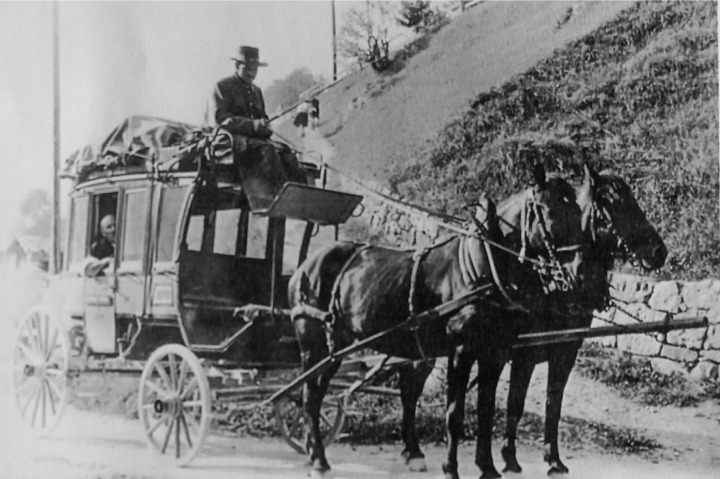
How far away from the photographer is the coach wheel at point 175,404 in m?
3.25

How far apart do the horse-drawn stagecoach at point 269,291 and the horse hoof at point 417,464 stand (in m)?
0.02

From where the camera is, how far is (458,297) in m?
3.02

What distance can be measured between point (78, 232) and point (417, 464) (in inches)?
72.2

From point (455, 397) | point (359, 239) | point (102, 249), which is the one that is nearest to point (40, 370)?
point (102, 249)

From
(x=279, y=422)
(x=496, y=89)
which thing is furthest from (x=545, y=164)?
(x=279, y=422)

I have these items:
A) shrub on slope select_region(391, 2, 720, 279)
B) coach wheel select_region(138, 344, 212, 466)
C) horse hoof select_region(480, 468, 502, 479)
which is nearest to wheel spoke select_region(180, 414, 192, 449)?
coach wheel select_region(138, 344, 212, 466)

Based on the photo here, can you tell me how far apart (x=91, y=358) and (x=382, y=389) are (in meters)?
1.36

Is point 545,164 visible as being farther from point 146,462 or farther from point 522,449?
point 146,462

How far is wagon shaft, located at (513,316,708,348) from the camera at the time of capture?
2.90 m

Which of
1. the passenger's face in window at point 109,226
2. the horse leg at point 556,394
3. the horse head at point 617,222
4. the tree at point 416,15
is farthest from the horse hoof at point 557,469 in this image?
the passenger's face in window at point 109,226

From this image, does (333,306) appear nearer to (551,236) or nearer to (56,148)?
(551,236)

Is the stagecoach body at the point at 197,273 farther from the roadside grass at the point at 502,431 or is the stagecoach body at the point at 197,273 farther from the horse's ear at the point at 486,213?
the horse's ear at the point at 486,213

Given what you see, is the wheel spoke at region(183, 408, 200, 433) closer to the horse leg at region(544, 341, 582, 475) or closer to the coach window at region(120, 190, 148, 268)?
the coach window at region(120, 190, 148, 268)

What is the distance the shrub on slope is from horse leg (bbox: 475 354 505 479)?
68 centimetres
